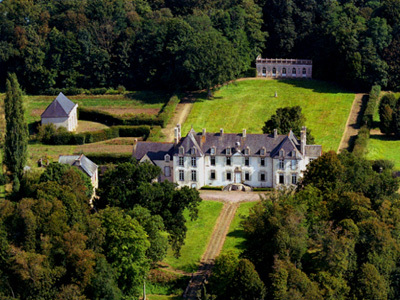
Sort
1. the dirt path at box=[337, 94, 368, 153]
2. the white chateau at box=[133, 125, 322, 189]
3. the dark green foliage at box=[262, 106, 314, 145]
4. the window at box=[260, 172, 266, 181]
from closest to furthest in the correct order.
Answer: the white chateau at box=[133, 125, 322, 189] < the window at box=[260, 172, 266, 181] < the dark green foliage at box=[262, 106, 314, 145] < the dirt path at box=[337, 94, 368, 153]

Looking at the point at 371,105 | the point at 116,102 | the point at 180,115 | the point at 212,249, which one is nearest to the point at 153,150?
the point at 212,249

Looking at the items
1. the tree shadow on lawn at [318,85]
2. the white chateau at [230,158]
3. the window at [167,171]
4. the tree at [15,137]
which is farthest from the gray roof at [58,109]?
the tree shadow on lawn at [318,85]

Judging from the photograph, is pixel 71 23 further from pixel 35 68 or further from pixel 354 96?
pixel 354 96

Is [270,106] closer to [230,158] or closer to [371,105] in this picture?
[371,105]

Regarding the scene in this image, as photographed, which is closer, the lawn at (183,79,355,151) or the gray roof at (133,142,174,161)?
the gray roof at (133,142,174,161)

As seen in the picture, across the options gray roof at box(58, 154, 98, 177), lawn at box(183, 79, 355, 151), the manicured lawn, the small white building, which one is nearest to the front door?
the manicured lawn

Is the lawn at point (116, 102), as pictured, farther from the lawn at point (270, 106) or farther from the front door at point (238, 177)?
the front door at point (238, 177)

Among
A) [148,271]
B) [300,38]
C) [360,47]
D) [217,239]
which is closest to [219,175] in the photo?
[217,239]

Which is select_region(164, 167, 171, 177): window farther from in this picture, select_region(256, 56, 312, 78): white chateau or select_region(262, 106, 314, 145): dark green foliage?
select_region(256, 56, 312, 78): white chateau
